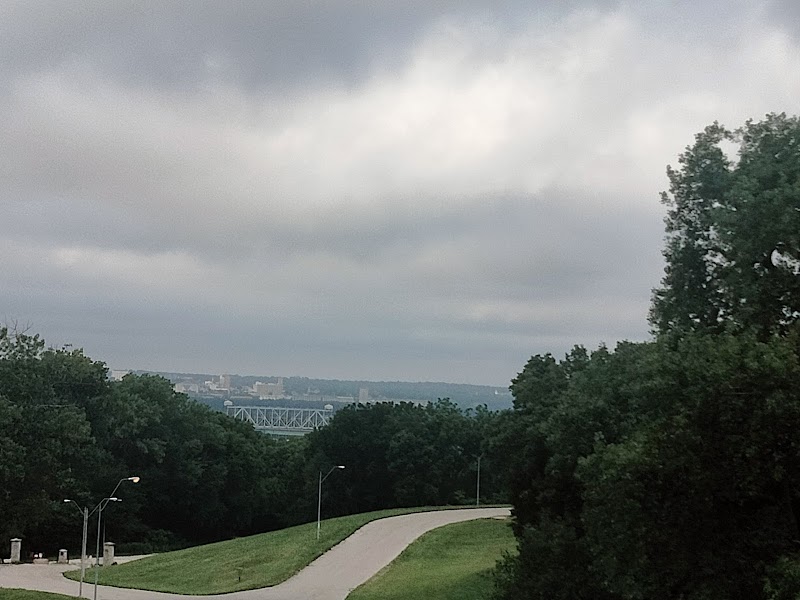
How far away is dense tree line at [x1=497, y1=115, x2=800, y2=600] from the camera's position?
13.3 metres

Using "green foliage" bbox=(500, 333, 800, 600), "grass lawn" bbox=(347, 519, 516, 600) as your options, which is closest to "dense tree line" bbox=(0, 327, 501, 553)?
"grass lawn" bbox=(347, 519, 516, 600)

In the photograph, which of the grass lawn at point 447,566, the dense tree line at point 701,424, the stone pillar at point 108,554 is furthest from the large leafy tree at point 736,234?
the stone pillar at point 108,554

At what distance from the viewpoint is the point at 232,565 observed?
152 feet

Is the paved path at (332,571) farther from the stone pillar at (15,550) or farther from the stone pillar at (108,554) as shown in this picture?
the stone pillar at (108,554)

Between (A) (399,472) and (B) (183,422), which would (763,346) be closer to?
(A) (399,472)

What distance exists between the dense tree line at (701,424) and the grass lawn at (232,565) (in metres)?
21.8

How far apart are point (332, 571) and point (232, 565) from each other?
20.2 ft

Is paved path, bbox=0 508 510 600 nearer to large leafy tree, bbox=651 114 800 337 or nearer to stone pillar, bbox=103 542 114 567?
stone pillar, bbox=103 542 114 567

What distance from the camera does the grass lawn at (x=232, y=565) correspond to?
42.5 metres

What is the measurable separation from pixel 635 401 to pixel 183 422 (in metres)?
59.1

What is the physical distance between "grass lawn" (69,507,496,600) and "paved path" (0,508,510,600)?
0.86 m

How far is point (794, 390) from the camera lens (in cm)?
1289

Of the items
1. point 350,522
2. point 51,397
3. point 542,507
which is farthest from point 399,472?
point 542,507

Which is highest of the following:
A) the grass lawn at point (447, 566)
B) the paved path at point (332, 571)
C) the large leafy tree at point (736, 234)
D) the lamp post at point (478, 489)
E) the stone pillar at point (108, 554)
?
the large leafy tree at point (736, 234)
